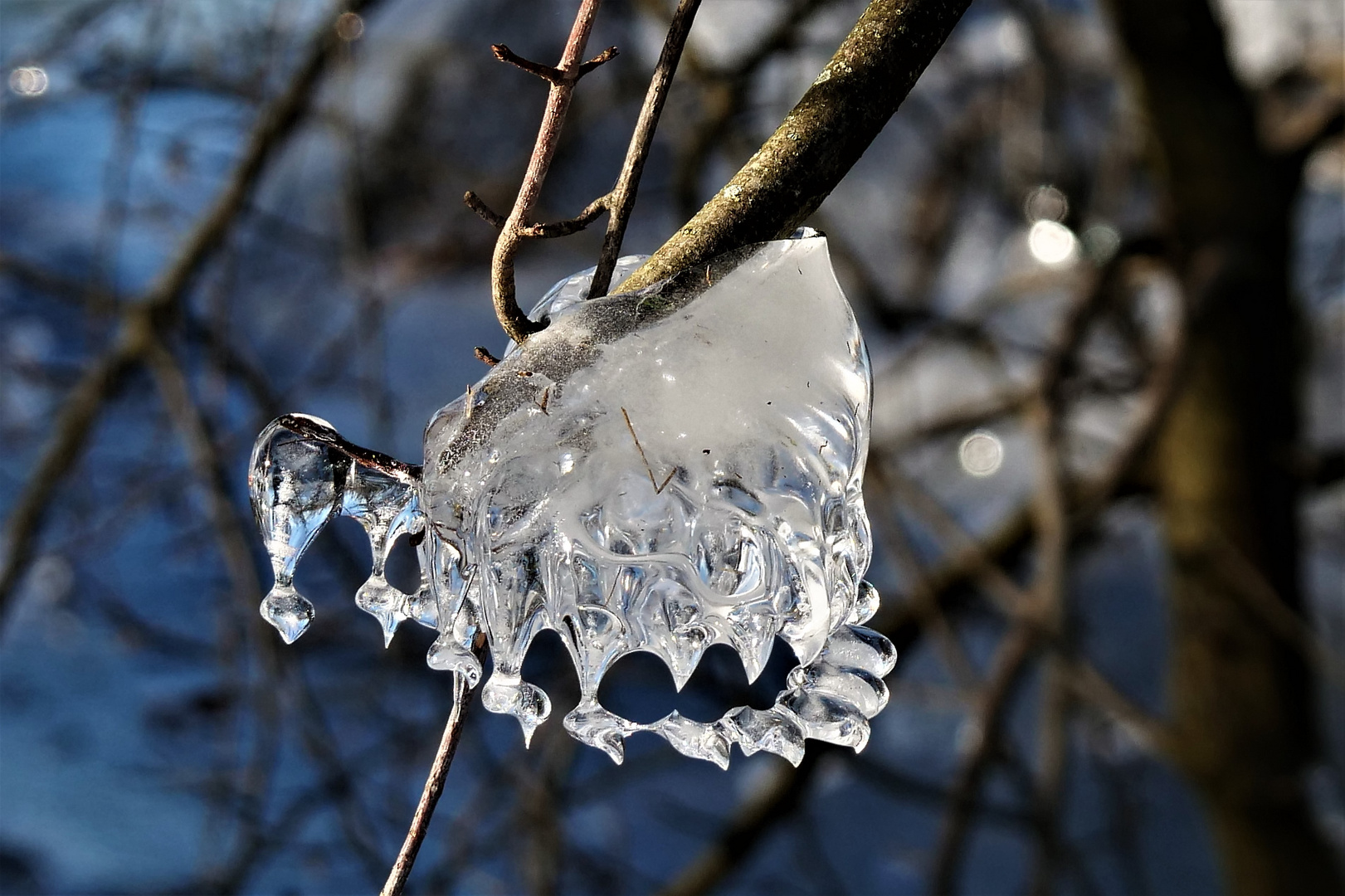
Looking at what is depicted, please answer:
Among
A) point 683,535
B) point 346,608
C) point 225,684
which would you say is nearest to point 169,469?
point 346,608

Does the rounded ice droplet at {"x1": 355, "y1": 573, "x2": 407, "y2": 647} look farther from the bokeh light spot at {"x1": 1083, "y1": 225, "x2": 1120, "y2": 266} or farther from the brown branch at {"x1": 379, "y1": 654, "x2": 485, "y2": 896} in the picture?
the bokeh light spot at {"x1": 1083, "y1": 225, "x2": 1120, "y2": 266}

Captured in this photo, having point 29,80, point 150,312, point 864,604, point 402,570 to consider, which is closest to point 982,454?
point 402,570

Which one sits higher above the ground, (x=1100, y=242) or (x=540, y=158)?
(x=1100, y=242)

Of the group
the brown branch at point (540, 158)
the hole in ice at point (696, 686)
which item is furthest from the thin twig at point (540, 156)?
the hole in ice at point (696, 686)

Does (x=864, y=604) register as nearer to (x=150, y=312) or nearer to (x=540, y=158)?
(x=540, y=158)

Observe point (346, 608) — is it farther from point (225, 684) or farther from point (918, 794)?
point (918, 794)

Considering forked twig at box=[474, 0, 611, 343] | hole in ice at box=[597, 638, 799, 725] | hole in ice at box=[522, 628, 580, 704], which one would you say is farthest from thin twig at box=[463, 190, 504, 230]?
hole in ice at box=[522, 628, 580, 704]
